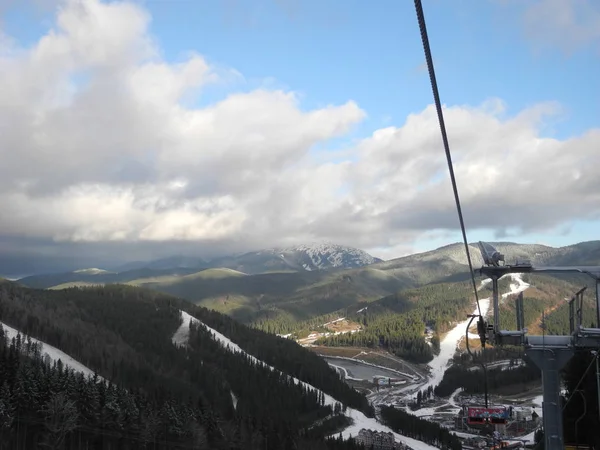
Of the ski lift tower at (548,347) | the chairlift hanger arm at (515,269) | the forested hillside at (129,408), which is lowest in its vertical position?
the forested hillside at (129,408)

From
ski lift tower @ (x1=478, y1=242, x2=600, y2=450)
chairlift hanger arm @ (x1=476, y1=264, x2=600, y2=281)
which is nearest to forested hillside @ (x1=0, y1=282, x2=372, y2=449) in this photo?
ski lift tower @ (x1=478, y1=242, x2=600, y2=450)

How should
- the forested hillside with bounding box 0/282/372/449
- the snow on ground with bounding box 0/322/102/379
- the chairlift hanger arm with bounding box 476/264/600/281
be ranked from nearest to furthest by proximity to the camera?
the chairlift hanger arm with bounding box 476/264/600/281, the forested hillside with bounding box 0/282/372/449, the snow on ground with bounding box 0/322/102/379

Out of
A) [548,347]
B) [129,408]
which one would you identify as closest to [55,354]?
[129,408]

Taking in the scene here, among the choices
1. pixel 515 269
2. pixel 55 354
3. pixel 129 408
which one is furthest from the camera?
pixel 55 354

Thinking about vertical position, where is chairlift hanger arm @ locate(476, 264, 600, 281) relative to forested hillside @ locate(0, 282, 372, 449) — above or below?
above

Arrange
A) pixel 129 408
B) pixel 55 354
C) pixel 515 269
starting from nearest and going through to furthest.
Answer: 1. pixel 515 269
2. pixel 129 408
3. pixel 55 354

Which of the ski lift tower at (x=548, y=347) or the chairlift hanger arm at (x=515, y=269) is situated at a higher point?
the chairlift hanger arm at (x=515, y=269)

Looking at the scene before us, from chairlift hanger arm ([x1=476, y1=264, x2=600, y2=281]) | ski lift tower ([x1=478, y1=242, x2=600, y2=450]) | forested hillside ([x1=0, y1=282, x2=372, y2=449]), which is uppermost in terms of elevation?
chairlift hanger arm ([x1=476, y1=264, x2=600, y2=281])

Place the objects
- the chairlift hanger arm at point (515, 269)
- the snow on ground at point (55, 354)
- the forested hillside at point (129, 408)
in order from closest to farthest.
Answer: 1. the chairlift hanger arm at point (515, 269)
2. the forested hillside at point (129, 408)
3. the snow on ground at point (55, 354)

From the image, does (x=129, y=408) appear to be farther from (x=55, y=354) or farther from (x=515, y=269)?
(x=515, y=269)

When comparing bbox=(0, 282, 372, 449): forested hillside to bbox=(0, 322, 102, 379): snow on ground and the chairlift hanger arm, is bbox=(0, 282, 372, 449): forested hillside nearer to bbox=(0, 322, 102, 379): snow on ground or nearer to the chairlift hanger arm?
bbox=(0, 322, 102, 379): snow on ground

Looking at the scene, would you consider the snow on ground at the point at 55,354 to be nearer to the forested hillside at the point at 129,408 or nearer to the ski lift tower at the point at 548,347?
the forested hillside at the point at 129,408

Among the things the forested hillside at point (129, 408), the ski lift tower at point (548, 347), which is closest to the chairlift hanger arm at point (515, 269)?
Answer: the ski lift tower at point (548, 347)
